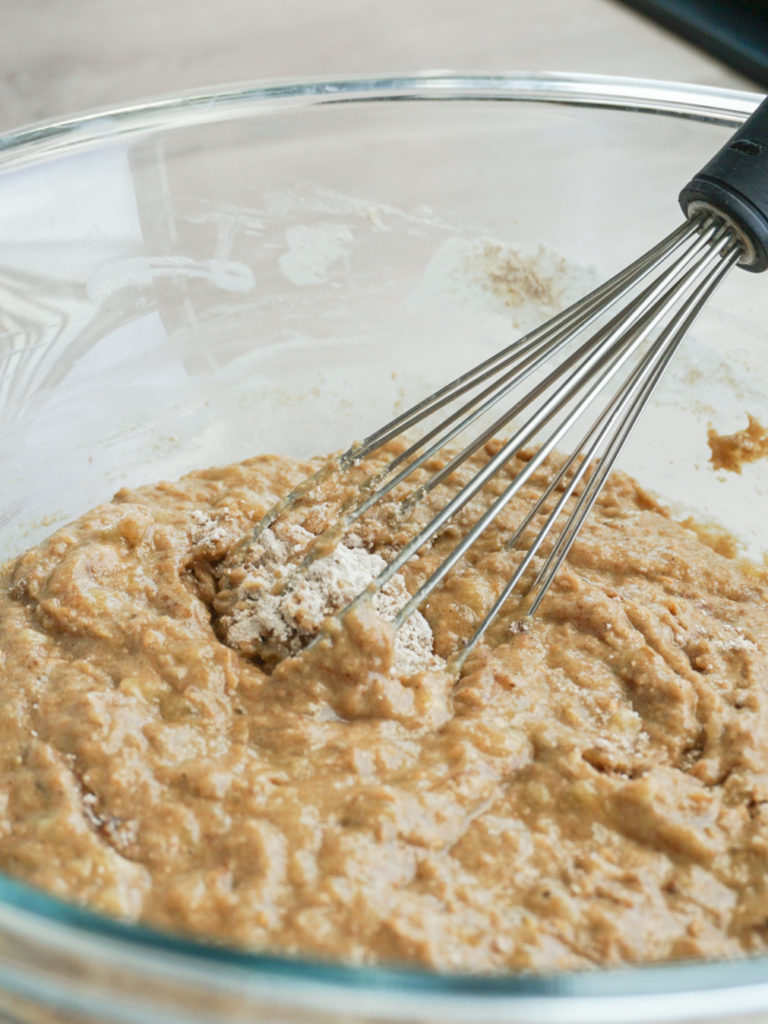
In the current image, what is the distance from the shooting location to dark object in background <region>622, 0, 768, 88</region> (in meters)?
2.67

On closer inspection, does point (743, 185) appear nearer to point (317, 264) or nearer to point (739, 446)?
point (739, 446)

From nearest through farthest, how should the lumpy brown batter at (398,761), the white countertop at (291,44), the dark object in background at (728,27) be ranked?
the lumpy brown batter at (398,761) < the dark object in background at (728,27) < the white countertop at (291,44)

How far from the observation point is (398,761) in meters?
1.21

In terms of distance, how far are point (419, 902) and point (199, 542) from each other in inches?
26.9

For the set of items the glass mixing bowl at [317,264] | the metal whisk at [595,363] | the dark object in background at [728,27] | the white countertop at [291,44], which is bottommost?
the metal whisk at [595,363]

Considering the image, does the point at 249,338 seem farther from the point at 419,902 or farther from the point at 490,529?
the point at 419,902

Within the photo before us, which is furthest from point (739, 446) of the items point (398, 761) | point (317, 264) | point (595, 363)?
point (398, 761)

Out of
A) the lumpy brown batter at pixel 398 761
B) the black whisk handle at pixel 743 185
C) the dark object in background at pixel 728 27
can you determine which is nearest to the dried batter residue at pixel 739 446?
the lumpy brown batter at pixel 398 761

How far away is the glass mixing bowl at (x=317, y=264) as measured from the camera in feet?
5.95

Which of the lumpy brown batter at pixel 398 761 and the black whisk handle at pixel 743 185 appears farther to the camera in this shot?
the black whisk handle at pixel 743 185

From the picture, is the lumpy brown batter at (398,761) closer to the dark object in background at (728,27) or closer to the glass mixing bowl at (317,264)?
the glass mixing bowl at (317,264)

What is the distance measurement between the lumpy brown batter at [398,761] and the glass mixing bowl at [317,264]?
1.22 ft

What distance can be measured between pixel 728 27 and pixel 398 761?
2411 millimetres

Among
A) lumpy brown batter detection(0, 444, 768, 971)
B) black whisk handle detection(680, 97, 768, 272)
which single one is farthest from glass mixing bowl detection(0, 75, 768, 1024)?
black whisk handle detection(680, 97, 768, 272)
